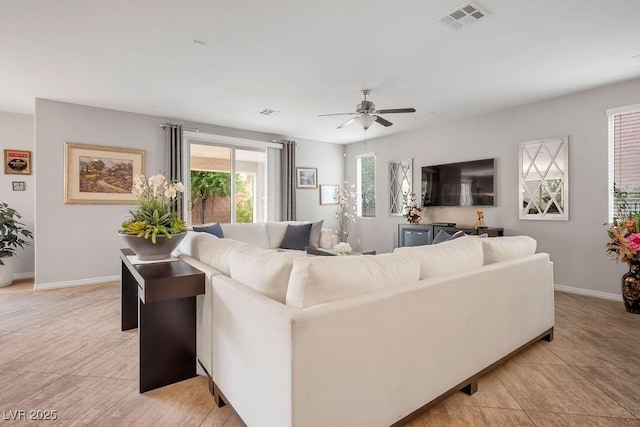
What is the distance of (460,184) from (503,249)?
3287 millimetres

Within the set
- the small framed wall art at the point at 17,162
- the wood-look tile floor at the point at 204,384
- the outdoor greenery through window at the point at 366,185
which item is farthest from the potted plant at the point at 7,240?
the outdoor greenery through window at the point at 366,185

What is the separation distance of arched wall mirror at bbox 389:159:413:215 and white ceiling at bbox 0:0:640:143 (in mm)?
1698

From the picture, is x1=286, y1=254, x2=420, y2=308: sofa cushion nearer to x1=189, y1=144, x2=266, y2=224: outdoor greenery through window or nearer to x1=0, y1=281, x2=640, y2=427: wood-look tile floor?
x1=0, y1=281, x2=640, y2=427: wood-look tile floor

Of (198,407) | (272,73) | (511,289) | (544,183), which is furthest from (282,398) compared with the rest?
(544,183)

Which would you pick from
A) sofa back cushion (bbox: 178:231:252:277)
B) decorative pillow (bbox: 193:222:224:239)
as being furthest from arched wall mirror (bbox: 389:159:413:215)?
sofa back cushion (bbox: 178:231:252:277)

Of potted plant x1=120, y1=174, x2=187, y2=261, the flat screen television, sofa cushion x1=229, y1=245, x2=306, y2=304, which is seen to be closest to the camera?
sofa cushion x1=229, y1=245, x2=306, y2=304

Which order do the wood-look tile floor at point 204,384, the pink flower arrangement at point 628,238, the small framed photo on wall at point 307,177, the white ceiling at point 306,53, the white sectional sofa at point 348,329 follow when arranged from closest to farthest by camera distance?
the white sectional sofa at point 348,329
the wood-look tile floor at point 204,384
the white ceiling at point 306,53
the pink flower arrangement at point 628,238
the small framed photo on wall at point 307,177

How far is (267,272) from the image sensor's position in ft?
4.87

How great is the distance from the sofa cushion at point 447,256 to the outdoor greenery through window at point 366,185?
4.88 m

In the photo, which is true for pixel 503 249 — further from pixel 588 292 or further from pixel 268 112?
pixel 268 112

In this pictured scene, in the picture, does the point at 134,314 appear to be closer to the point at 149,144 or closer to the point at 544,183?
the point at 149,144

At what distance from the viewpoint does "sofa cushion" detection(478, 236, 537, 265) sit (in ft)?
7.54

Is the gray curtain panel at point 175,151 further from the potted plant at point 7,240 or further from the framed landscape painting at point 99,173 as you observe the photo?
the potted plant at point 7,240

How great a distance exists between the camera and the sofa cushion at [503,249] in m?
2.30
